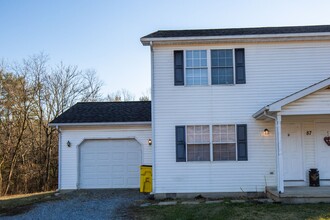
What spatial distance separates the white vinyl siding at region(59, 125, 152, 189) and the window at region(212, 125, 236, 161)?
3696mm

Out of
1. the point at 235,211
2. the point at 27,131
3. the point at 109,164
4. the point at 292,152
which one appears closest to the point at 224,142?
the point at 292,152

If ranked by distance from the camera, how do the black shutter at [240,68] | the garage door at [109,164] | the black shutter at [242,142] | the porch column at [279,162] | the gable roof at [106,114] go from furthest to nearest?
1. the garage door at [109,164]
2. the gable roof at [106,114]
3. the black shutter at [240,68]
4. the black shutter at [242,142]
5. the porch column at [279,162]

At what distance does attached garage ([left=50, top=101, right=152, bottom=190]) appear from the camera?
13625 mm

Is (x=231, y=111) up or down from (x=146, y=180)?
up

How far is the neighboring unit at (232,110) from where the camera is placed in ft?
35.1

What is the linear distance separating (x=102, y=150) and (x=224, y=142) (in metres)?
5.63

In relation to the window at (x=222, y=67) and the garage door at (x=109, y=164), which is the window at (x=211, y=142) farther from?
the garage door at (x=109, y=164)

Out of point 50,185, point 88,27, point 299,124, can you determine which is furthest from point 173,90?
point 50,185

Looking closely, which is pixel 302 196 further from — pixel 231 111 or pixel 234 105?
pixel 234 105

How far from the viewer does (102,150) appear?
45.8 ft

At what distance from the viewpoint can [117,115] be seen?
1423 centimetres

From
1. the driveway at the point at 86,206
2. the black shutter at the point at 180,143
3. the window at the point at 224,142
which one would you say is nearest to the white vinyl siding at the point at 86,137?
the driveway at the point at 86,206

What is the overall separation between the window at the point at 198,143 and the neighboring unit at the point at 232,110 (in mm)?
33

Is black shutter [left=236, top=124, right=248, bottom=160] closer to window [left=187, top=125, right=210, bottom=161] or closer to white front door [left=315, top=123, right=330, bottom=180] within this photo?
window [left=187, top=125, right=210, bottom=161]
